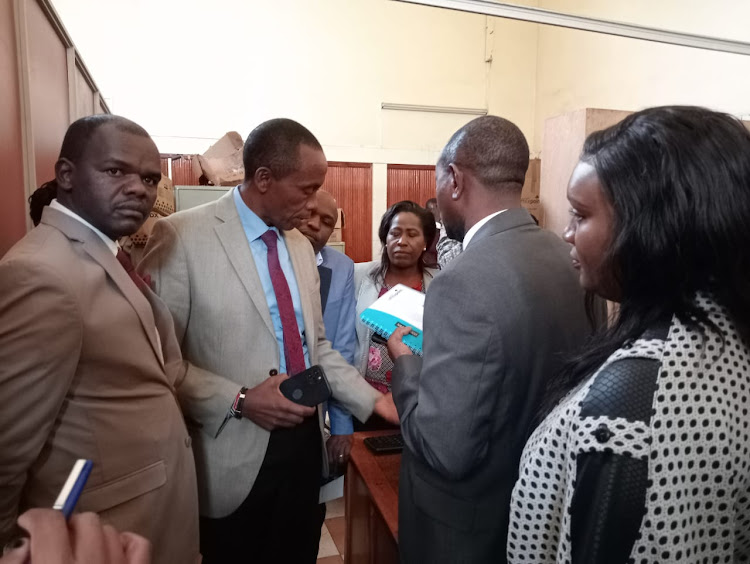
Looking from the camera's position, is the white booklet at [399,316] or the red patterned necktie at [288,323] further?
the red patterned necktie at [288,323]

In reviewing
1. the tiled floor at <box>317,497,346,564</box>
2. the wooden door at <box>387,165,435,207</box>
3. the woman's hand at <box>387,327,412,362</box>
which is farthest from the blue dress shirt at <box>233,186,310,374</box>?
the wooden door at <box>387,165,435,207</box>

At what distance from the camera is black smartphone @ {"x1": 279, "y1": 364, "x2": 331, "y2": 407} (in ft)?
4.65

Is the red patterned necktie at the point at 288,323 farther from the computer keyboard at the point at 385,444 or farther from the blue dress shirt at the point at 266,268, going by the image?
the computer keyboard at the point at 385,444

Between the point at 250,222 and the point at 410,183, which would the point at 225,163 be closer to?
the point at 250,222

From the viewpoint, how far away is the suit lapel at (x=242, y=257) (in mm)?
1470

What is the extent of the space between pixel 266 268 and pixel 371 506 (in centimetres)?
89

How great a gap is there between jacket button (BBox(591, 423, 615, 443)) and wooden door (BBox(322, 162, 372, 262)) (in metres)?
5.87

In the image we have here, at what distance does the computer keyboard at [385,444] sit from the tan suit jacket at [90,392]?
649mm

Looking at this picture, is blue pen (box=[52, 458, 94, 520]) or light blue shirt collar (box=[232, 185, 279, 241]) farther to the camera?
light blue shirt collar (box=[232, 185, 279, 241])

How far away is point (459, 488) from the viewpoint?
43.8 inches

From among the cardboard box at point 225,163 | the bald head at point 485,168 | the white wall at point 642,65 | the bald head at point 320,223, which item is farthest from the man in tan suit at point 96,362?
the white wall at point 642,65

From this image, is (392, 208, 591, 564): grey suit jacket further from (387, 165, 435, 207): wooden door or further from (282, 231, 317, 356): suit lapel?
(387, 165, 435, 207): wooden door

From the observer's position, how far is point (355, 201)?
6.56 m

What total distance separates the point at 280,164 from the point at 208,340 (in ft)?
1.99
